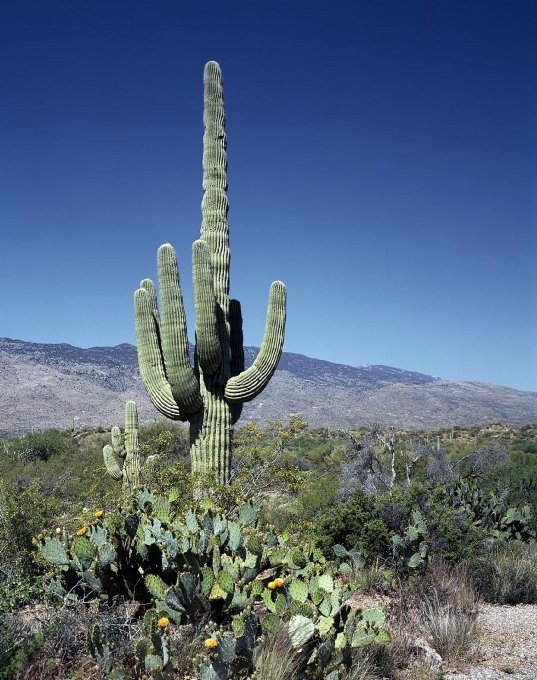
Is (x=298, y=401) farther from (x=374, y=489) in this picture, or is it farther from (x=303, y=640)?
(x=303, y=640)

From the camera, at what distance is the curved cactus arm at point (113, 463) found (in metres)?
13.2

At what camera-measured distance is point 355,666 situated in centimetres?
422

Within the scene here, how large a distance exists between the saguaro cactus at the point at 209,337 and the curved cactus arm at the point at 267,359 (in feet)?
0.05

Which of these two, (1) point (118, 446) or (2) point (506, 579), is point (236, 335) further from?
(1) point (118, 446)

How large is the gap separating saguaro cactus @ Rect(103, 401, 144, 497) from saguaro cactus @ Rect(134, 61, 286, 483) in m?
3.18

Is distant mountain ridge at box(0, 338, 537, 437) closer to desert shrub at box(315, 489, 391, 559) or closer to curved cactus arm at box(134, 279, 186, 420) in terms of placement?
curved cactus arm at box(134, 279, 186, 420)

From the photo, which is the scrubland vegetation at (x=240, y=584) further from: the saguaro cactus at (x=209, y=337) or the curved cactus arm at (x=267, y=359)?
the curved cactus arm at (x=267, y=359)

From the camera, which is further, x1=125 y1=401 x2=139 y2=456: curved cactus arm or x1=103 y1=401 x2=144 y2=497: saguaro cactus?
x1=125 y1=401 x2=139 y2=456: curved cactus arm

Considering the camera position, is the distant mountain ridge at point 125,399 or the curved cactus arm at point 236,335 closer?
the curved cactus arm at point 236,335

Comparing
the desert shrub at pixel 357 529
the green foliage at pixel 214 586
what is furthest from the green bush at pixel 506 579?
the green foliage at pixel 214 586

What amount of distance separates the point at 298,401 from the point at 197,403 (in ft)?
257

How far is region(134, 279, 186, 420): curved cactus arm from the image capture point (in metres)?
9.02

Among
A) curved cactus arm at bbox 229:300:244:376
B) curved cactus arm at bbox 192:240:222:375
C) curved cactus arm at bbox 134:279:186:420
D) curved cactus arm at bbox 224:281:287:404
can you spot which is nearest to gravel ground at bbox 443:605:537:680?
curved cactus arm at bbox 224:281:287:404

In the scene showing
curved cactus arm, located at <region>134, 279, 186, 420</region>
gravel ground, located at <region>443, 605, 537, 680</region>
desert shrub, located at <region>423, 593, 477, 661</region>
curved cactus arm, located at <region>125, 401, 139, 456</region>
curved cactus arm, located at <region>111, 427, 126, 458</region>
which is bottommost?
gravel ground, located at <region>443, 605, 537, 680</region>
